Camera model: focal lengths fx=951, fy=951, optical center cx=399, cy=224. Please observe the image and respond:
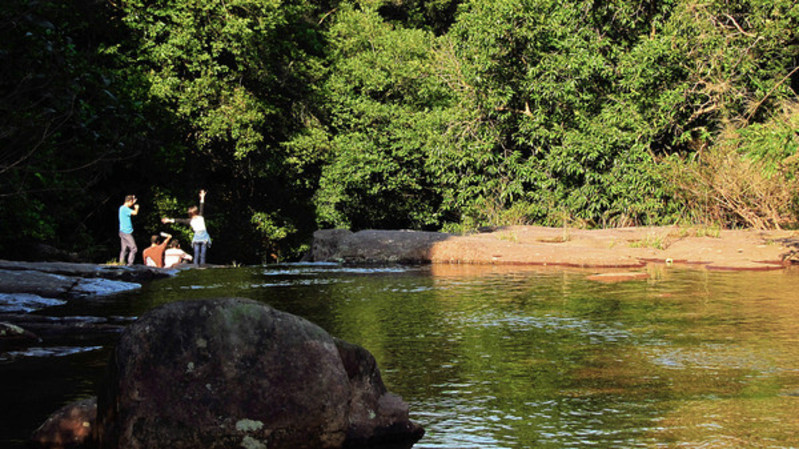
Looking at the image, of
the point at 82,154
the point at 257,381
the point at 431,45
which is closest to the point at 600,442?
the point at 257,381

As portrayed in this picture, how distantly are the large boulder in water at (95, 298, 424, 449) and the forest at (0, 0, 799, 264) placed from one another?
1619 centimetres

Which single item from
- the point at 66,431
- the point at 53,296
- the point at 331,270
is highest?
the point at 331,270

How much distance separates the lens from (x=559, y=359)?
8227 mm

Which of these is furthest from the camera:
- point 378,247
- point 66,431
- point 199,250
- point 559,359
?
point 199,250

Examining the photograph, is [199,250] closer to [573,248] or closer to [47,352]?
[573,248]

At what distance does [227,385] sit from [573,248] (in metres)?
15.7

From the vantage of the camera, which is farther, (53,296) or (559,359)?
(53,296)

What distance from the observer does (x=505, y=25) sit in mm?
29594

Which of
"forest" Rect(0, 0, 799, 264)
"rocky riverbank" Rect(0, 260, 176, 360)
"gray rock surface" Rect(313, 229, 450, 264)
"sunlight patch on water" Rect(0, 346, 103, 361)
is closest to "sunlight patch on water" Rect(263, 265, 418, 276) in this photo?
"gray rock surface" Rect(313, 229, 450, 264)

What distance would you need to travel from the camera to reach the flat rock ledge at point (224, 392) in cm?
513

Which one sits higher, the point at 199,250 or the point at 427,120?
the point at 427,120

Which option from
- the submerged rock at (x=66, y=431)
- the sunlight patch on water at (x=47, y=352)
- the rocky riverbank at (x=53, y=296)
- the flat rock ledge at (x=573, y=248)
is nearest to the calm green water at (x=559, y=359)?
the sunlight patch on water at (x=47, y=352)

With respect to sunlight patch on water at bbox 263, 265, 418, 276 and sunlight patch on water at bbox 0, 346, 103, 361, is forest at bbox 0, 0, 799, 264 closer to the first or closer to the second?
sunlight patch on water at bbox 263, 265, 418, 276

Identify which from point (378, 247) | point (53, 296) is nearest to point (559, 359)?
point (53, 296)
